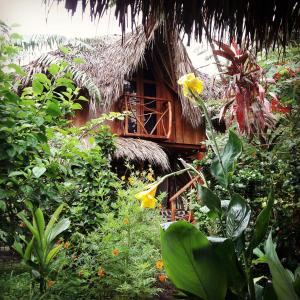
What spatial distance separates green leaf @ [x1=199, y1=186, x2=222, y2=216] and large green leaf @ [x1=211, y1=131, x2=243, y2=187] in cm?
7

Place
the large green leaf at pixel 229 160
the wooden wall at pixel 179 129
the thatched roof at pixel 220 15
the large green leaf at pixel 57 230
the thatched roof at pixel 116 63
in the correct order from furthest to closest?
the wooden wall at pixel 179 129 < the thatched roof at pixel 116 63 < the large green leaf at pixel 57 230 < the thatched roof at pixel 220 15 < the large green leaf at pixel 229 160

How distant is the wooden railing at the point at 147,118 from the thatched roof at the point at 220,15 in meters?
4.39

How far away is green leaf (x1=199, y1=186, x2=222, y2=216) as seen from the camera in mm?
1217

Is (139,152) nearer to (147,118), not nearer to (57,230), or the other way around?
(147,118)

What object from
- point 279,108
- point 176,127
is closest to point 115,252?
point 279,108

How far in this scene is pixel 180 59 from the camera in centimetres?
661

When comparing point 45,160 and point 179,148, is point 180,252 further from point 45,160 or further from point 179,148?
point 179,148

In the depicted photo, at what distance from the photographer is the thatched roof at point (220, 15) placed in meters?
1.74

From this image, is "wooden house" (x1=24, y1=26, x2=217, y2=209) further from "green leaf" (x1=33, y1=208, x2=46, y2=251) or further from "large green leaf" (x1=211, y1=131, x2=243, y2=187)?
"large green leaf" (x1=211, y1=131, x2=243, y2=187)

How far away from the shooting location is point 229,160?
129 centimetres

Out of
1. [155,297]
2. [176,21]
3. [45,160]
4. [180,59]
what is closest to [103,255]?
[155,297]

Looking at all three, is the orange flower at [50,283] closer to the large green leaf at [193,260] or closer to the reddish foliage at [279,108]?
the large green leaf at [193,260]

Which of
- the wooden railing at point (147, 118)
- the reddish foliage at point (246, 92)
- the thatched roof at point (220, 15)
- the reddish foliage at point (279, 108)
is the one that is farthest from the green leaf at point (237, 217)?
the wooden railing at point (147, 118)

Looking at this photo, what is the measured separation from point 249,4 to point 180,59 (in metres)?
4.70
